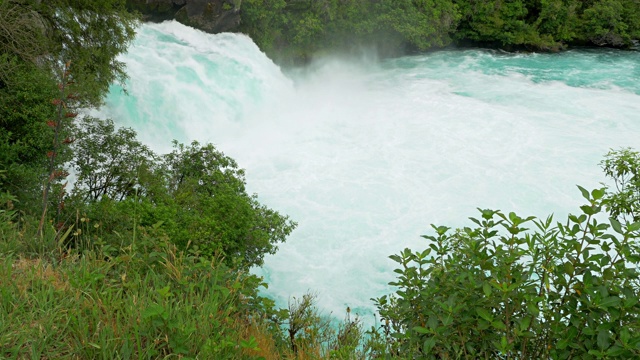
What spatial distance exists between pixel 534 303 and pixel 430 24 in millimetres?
30525

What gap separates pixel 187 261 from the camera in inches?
195

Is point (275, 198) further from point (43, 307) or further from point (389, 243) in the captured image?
point (43, 307)

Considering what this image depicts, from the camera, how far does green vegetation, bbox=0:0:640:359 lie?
11.9ft

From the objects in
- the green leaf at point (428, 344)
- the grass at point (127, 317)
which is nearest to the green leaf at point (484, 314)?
the green leaf at point (428, 344)

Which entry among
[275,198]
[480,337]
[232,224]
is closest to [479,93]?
[275,198]

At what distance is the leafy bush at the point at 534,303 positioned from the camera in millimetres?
3471

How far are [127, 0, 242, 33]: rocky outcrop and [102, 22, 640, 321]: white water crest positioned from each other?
2.18 feet

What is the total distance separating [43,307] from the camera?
3.90 m

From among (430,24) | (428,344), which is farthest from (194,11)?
(428,344)

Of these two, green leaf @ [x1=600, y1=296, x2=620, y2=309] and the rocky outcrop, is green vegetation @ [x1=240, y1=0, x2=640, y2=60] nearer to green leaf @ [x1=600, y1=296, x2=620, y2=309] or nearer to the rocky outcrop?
the rocky outcrop

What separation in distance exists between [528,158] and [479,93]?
23.1 ft

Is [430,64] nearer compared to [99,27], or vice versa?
[99,27]

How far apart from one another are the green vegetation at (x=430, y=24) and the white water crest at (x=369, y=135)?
1976 mm

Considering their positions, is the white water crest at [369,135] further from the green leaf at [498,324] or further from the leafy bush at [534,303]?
the green leaf at [498,324]
